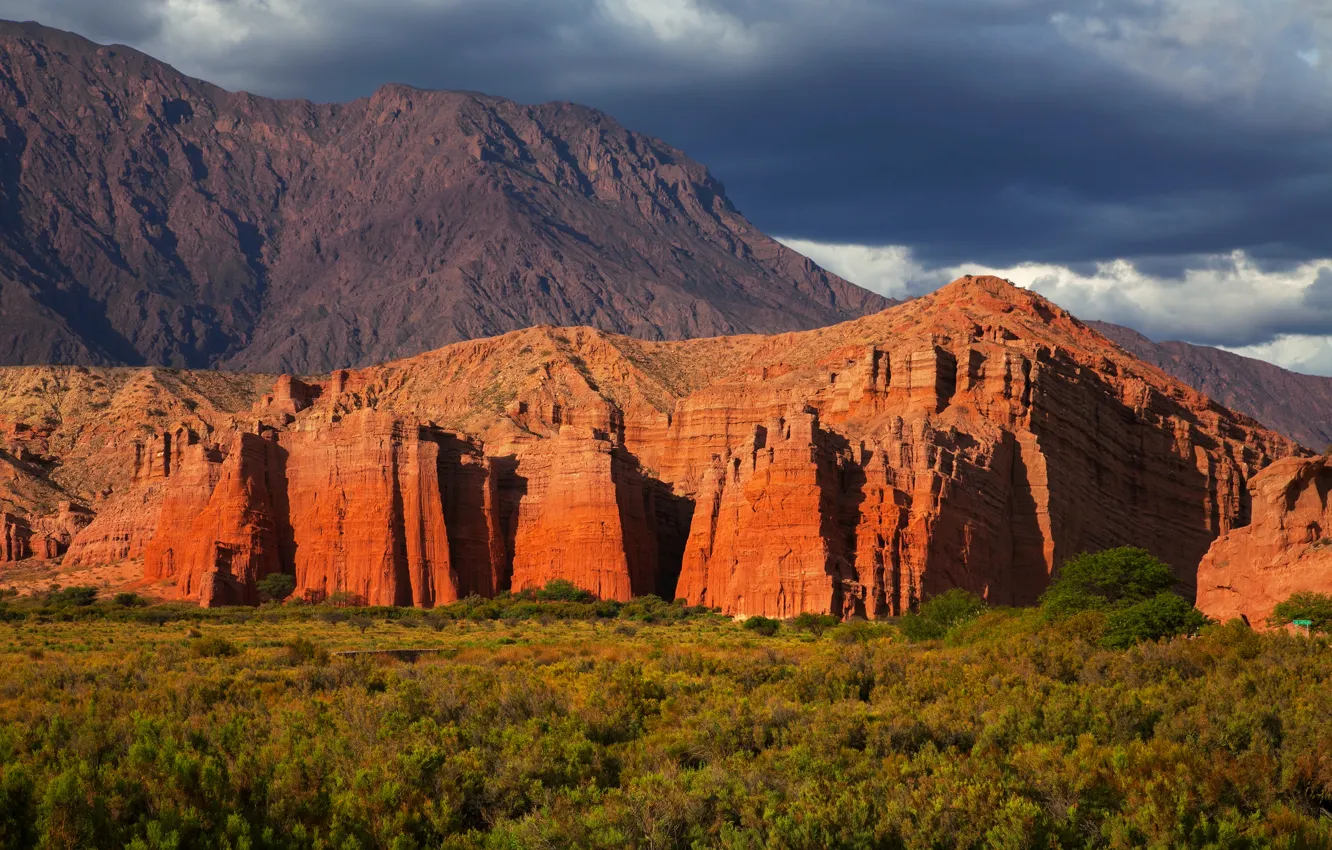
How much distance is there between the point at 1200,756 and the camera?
34.4 metres

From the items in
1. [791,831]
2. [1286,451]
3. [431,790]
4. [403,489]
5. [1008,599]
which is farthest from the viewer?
[1286,451]

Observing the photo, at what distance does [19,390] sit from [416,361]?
39404mm

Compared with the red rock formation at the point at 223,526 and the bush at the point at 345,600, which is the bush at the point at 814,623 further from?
the red rock formation at the point at 223,526

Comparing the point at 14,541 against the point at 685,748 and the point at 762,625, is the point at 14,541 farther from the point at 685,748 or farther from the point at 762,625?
the point at 685,748

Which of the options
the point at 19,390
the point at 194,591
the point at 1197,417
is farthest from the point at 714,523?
the point at 19,390

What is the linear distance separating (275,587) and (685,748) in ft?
233

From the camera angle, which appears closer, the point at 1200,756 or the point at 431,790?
the point at 431,790

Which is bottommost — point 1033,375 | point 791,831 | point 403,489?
point 791,831

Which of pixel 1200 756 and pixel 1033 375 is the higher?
pixel 1033 375

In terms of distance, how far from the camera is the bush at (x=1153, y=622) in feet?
178

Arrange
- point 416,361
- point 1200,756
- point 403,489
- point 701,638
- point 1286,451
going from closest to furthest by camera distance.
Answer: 1. point 1200,756
2. point 701,638
3. point 403,489
4. point 1286,451
5. point 416,361

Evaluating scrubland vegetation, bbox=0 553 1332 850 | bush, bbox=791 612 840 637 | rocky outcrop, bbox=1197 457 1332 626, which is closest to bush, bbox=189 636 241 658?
scrubland vegetation, bbox=0 553 1332 850

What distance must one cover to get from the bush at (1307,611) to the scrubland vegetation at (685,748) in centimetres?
201

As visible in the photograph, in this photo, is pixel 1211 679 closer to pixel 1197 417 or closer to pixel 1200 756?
pixel 1200 756
